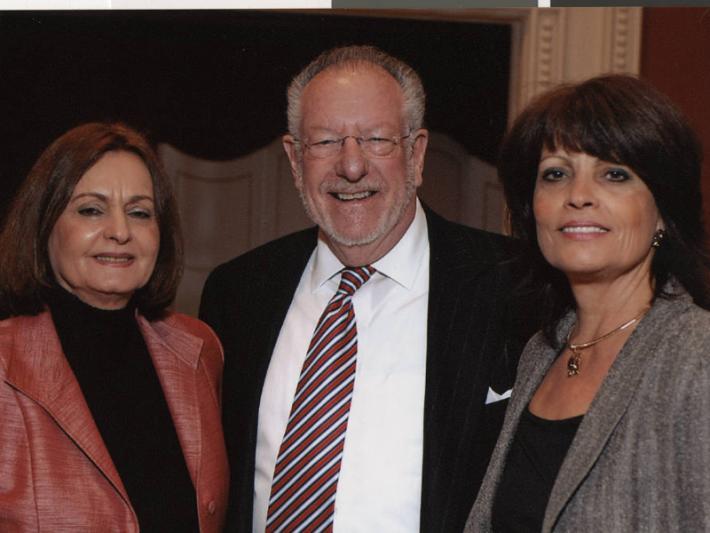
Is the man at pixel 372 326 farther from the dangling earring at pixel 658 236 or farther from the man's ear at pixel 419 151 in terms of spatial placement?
the dangling earring at pixel 658 236

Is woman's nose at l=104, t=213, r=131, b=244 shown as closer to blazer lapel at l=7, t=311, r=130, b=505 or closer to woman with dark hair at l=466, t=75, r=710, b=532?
blazer lapel at l=7, t=311, r=130, b=505

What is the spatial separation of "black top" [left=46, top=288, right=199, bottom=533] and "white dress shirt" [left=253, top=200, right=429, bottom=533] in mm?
212

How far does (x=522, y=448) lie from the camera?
1.74 metres

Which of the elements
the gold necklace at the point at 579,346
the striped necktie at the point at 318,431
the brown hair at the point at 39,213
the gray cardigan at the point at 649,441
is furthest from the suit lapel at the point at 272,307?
the gray cardigan at the point at 649,441

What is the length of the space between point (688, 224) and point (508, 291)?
0.50 metres

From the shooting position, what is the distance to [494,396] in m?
2.01

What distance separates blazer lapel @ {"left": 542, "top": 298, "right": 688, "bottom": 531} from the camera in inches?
60.4

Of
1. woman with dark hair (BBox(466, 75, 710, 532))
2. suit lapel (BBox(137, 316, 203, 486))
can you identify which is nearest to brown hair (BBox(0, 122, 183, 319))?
suit lapel (BBox(137, 316, 203, 486))

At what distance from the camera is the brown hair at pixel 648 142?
63.6 inches

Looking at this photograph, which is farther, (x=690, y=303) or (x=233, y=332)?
(x=233, y=332)

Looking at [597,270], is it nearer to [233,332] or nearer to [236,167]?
[233,332]

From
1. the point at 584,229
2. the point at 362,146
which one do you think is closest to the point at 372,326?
the point at 362,146

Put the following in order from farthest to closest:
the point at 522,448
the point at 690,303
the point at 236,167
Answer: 1. the point at 236,167
2. the point at 522,448
3. the point at 690,303

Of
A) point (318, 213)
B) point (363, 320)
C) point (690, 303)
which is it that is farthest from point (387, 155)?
point (690, 303)
